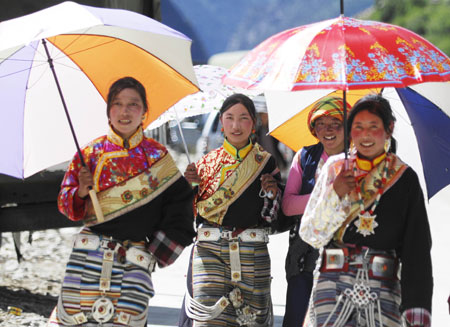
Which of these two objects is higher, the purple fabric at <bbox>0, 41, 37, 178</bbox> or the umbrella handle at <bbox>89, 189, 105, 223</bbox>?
the purple fabric at <bbox>0, 41, 37, 178</bbox>

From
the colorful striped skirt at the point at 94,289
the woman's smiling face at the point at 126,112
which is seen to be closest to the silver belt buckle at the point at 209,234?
the colorful striped skirt at the point at 94,289

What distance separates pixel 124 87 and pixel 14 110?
0.63 m

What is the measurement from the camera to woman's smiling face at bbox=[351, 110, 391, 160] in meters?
3.91

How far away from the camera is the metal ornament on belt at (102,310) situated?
4.13 metres

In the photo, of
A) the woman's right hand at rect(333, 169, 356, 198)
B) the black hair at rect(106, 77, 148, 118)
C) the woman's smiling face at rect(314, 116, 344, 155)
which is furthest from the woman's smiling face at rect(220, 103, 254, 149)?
the woman's right hand at rect(333, 169, 356, 198)

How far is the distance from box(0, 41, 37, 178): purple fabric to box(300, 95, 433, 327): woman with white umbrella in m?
1.61

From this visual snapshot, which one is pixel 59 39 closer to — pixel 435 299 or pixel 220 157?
pixel 220 157

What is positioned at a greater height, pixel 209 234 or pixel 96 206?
pixel 96 206

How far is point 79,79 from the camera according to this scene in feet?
15.5

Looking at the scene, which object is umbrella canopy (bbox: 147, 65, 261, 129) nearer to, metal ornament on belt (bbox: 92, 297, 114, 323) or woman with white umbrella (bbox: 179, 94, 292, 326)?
woman with white umbrella (bbox: 179, 94, 292, 326)

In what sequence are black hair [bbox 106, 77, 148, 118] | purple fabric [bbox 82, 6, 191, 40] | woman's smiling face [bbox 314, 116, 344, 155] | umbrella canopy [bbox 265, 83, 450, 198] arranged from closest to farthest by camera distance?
purple fabric [bbox 82, 6, 191, 40], black hair [bbox 106, 77, 148, 118], umbrella canopy [bbox 265, 83, 450, 198], woman's smiling face [bbox 314, 116, 344, 155]

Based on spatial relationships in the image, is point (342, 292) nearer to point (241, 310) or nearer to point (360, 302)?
point (360, 302)

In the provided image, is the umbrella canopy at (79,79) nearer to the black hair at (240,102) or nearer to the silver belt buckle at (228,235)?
the black hair at (240,102)

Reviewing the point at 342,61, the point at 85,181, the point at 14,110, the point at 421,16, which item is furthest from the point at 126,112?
the point at 421,16
